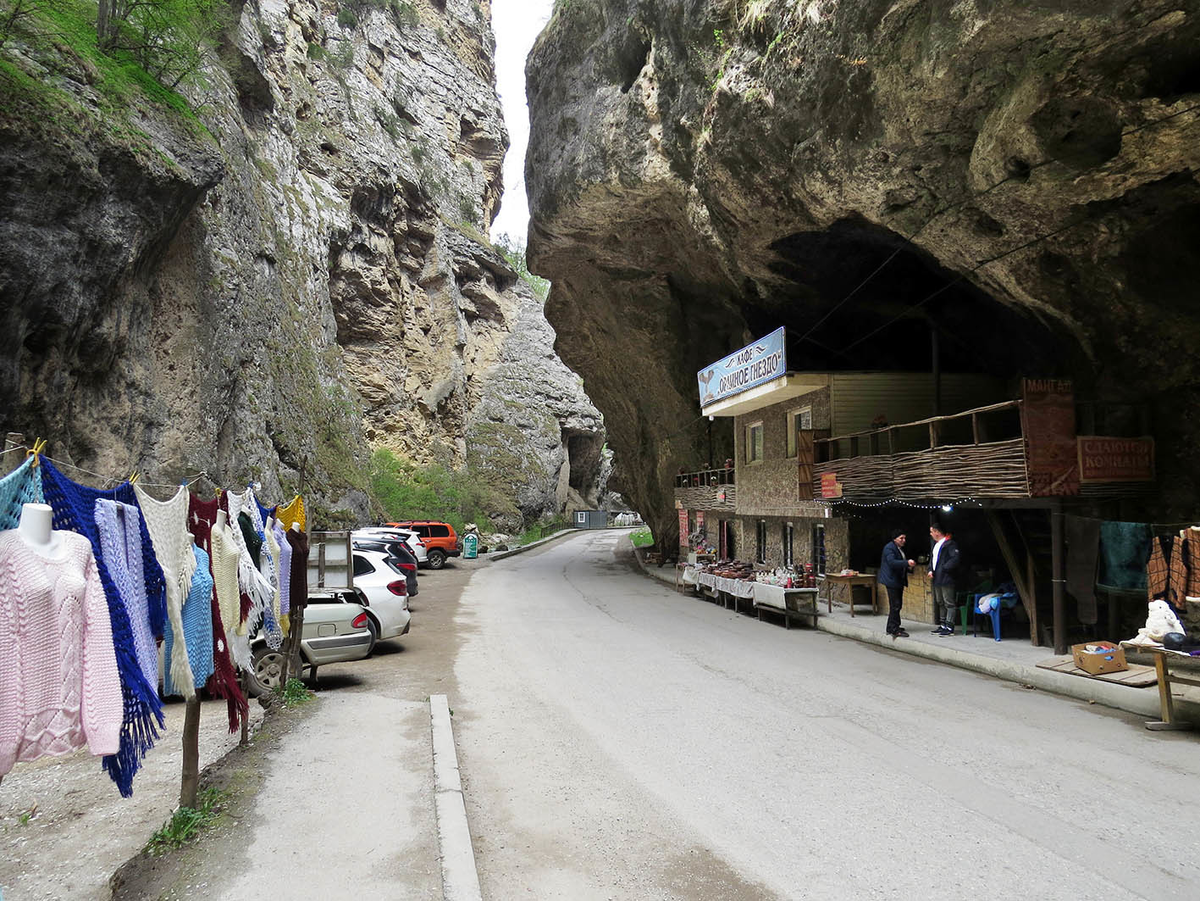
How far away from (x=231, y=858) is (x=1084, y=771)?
22.1 ft

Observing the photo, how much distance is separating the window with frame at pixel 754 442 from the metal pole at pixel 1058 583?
12.4m

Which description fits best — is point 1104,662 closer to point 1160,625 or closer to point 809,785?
point 1160,625

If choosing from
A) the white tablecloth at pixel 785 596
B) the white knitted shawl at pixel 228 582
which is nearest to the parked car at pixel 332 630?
the white knitted shawl at pixel 228 582

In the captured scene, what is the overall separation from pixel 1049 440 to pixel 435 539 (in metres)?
27.7

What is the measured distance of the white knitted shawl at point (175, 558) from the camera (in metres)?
4.84

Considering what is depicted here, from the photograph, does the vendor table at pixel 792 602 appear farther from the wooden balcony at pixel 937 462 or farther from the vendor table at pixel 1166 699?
the vendor table at pixel 1166 699

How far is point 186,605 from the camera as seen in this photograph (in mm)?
5270

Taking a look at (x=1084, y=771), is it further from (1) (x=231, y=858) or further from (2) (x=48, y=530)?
(2) (x=48, y=530)

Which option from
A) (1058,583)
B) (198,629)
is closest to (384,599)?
(198,629)

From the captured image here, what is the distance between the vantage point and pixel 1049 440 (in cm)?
1127

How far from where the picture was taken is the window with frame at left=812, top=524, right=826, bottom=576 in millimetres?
20578

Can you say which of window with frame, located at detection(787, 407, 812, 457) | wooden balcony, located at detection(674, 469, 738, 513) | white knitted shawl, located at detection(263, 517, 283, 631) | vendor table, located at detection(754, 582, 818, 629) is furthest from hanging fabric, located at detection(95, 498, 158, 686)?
wooden balcony, located at detection(674, 469, 738, 513)

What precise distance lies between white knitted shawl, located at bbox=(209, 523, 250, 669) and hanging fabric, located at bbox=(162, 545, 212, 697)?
0.72 m

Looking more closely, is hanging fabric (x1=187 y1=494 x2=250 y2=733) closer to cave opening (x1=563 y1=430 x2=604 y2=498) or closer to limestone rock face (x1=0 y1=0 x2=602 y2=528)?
limestone rock face (x1=0 y1=0 x2=602 y2=528)
